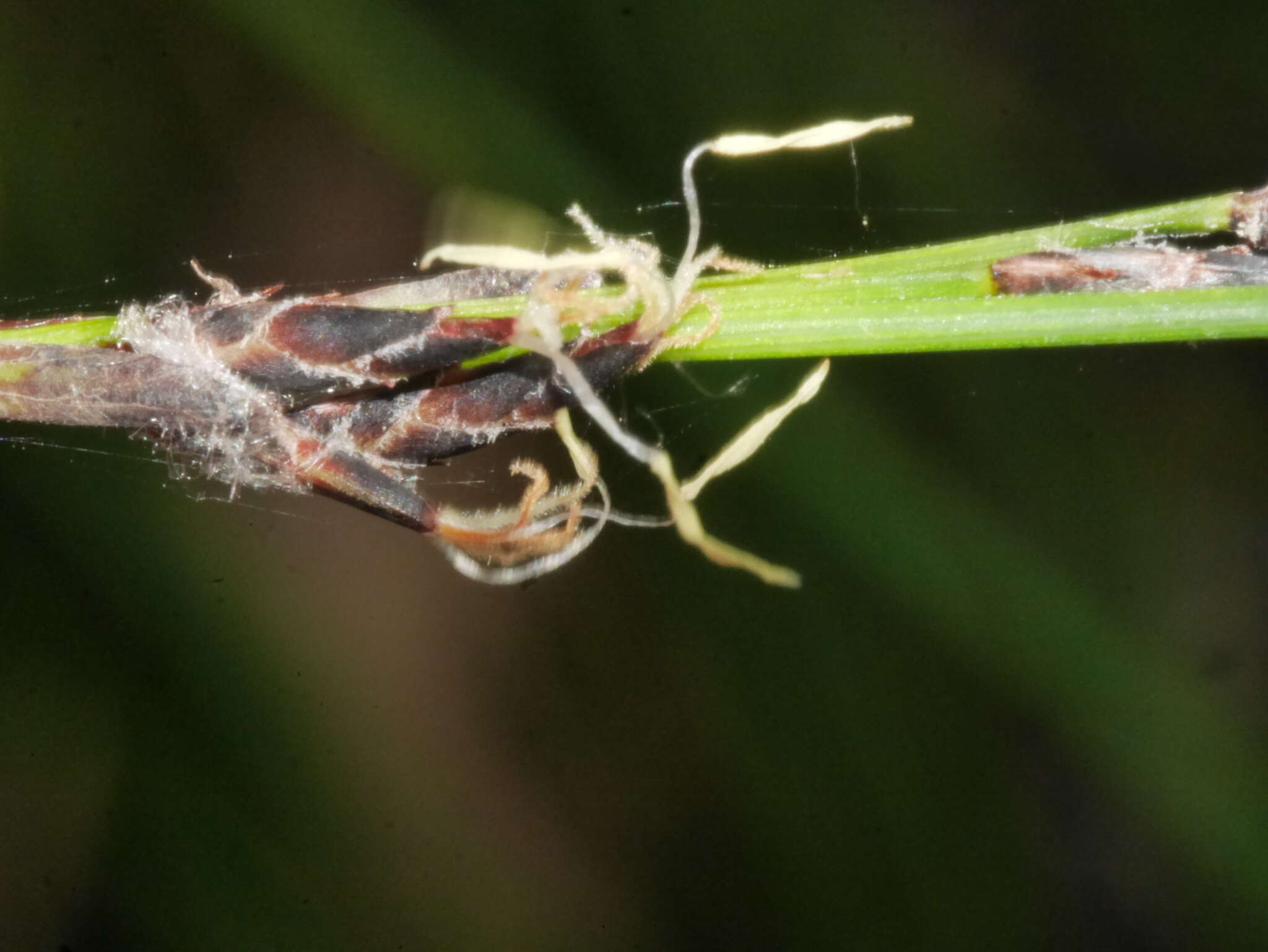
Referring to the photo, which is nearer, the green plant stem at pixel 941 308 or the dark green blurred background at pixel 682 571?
the green plant stem at pixel 941 308

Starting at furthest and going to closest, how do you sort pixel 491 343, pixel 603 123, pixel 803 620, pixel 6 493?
pixel 803 620 → pixel 603 123 → pixel 6 493 → pixel 491 343

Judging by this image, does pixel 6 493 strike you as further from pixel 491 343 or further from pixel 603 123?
pixel 491 343

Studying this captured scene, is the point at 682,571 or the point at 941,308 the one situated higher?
the point at 682,571

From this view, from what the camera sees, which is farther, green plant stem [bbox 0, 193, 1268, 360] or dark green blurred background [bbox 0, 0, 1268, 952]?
dark green blurred background [bbox 0, 0, 1268, 952]

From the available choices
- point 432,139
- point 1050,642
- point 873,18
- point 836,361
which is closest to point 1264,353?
point 1050,642
